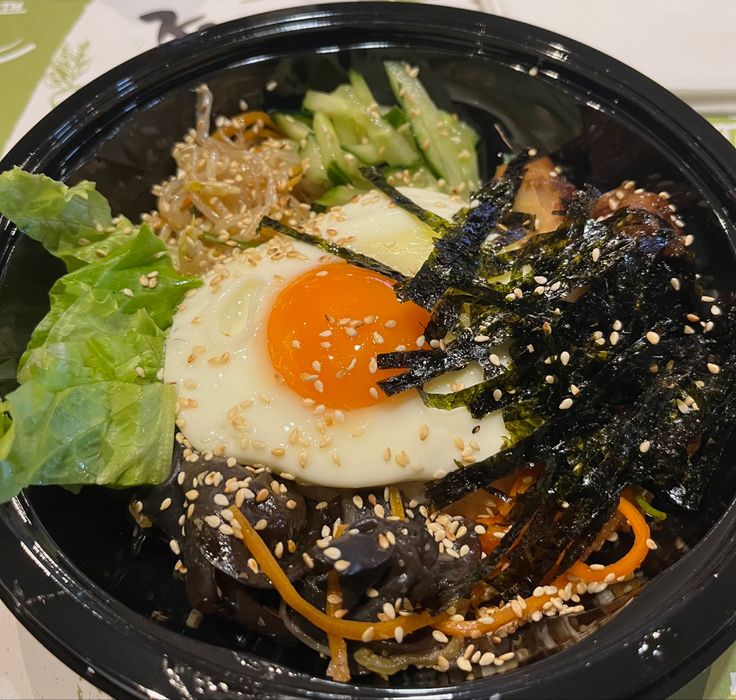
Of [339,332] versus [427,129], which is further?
[427,129]

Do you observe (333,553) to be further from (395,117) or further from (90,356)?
(395,117)

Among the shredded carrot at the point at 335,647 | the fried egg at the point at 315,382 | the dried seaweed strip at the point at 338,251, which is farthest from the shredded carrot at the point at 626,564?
the dried seaweed strip at the point at 338,251

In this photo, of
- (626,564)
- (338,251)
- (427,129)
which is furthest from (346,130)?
(626,564)

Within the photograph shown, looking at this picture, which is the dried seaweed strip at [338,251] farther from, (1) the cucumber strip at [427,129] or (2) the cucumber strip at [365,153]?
(1) the cucumber strip at [427,129]

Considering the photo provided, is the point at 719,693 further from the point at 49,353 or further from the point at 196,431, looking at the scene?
the point at 49,353

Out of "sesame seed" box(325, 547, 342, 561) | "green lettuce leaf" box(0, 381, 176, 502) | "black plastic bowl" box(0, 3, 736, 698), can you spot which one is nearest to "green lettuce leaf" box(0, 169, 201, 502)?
"green lettuce leaf" box(0, 381, 176, 502)

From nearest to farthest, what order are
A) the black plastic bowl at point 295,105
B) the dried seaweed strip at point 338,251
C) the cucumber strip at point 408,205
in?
1. the black plastic bowl at point 295,105
2. the dried seaweed strip at point 338,251
3. the cucumber strip at point 408,205

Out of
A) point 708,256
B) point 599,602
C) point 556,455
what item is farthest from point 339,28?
point 599,602
